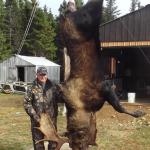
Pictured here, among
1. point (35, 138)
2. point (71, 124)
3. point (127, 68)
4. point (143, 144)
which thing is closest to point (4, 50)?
point (127, 68)

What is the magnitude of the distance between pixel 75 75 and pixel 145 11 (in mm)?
19491

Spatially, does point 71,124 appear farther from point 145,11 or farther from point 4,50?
point 4,50

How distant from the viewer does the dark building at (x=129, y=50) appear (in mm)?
22375

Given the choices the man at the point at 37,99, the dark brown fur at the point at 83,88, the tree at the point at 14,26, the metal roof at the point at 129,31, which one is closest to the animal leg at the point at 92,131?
the dark brown fur at the point at 83,88

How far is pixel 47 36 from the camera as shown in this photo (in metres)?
51.4

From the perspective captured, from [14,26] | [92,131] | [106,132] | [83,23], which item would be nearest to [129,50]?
[106,132]

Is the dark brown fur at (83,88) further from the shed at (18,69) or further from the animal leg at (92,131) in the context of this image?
the shed at (18,69)

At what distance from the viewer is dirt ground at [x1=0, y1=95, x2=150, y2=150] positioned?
37.7 feet

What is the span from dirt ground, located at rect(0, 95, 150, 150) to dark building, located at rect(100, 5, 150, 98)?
5239 mm

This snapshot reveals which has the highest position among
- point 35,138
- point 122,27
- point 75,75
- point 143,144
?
point 122,27

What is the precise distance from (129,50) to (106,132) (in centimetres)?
1466

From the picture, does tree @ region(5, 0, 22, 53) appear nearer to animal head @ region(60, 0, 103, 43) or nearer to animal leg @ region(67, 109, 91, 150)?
animal leg @ region(67, 109, 91, 150)

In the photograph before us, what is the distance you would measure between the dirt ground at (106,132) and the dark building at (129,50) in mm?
5239

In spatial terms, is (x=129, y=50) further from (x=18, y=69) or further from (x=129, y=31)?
(x=18, y=69)
